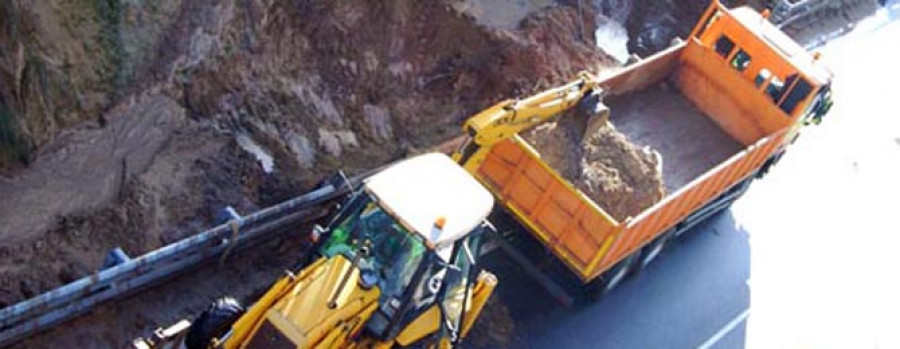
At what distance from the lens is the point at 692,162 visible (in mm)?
15375

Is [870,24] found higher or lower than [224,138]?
higher

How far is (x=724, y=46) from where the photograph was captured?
15844 mm

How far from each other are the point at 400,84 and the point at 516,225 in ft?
10.5

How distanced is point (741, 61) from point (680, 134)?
139cm

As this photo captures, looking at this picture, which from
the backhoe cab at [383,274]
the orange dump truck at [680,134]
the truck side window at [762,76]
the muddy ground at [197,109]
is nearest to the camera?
the backhoe cab at [383,274]

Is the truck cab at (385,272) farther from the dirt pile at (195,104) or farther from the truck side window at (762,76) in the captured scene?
the truck side window at (762,76)

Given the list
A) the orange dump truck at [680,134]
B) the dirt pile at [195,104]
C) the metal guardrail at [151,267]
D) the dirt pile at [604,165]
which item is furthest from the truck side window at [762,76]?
the metal guardrail at [151,267]

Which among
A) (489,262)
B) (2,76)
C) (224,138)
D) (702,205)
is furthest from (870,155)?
(2,76)

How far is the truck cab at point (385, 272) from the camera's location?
380 inches

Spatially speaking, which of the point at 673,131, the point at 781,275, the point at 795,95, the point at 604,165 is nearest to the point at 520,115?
the point at 604,165

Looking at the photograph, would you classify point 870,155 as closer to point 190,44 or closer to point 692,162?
point 692,162

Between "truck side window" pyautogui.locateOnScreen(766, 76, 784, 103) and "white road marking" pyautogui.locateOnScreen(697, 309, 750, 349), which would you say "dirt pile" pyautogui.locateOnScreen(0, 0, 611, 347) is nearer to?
"truck side window" pyautogui.locateOnScreen(766, 76, 784, 103)

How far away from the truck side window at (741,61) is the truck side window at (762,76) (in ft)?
0.75

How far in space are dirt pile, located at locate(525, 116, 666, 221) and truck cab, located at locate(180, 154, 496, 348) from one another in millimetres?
2694
